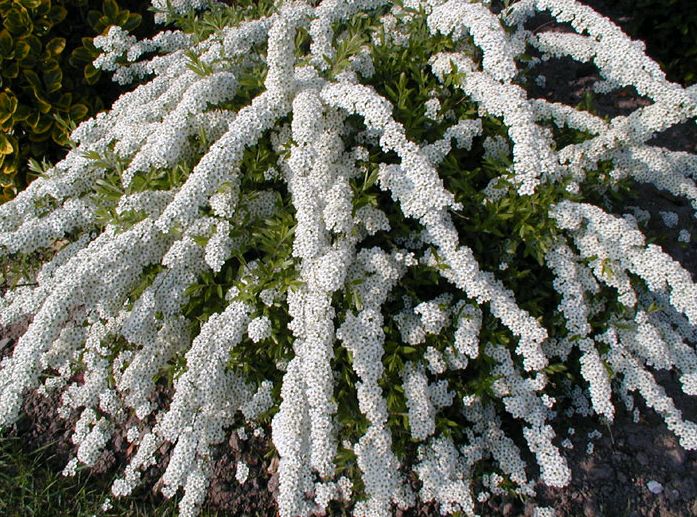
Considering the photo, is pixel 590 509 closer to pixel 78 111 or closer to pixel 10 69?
pixel 78 111

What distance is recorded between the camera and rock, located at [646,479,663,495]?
3559mm

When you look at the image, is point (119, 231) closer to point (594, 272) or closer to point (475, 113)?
point (475, 113)

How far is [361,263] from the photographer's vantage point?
3.19m

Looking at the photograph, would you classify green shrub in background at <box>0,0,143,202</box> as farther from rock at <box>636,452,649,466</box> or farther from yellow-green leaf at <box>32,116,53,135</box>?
rock at <box>636,452,649,466</box>

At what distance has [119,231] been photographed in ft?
10.7

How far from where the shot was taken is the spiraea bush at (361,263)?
3.00m

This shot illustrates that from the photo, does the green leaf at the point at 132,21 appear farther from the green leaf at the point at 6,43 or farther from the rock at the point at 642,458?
the rock at the point at 642,458

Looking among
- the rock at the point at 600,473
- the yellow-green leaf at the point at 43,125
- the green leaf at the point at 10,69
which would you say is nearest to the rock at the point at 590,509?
the rock at the point at 600,473

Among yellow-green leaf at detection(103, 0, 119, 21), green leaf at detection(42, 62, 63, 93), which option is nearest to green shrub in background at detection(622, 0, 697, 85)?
yellow-green leaf at detection(103, 0, 119, 21)

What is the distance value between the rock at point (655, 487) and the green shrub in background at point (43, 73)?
4.36 meters

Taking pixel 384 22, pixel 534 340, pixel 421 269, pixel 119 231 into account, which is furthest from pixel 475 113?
pixel 119 231

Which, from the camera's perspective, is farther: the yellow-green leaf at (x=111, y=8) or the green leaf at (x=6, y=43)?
the yellow-green leaf at (x=111, y=8)

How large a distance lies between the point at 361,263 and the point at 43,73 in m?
3.07

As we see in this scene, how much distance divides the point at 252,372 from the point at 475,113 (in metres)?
1.97
